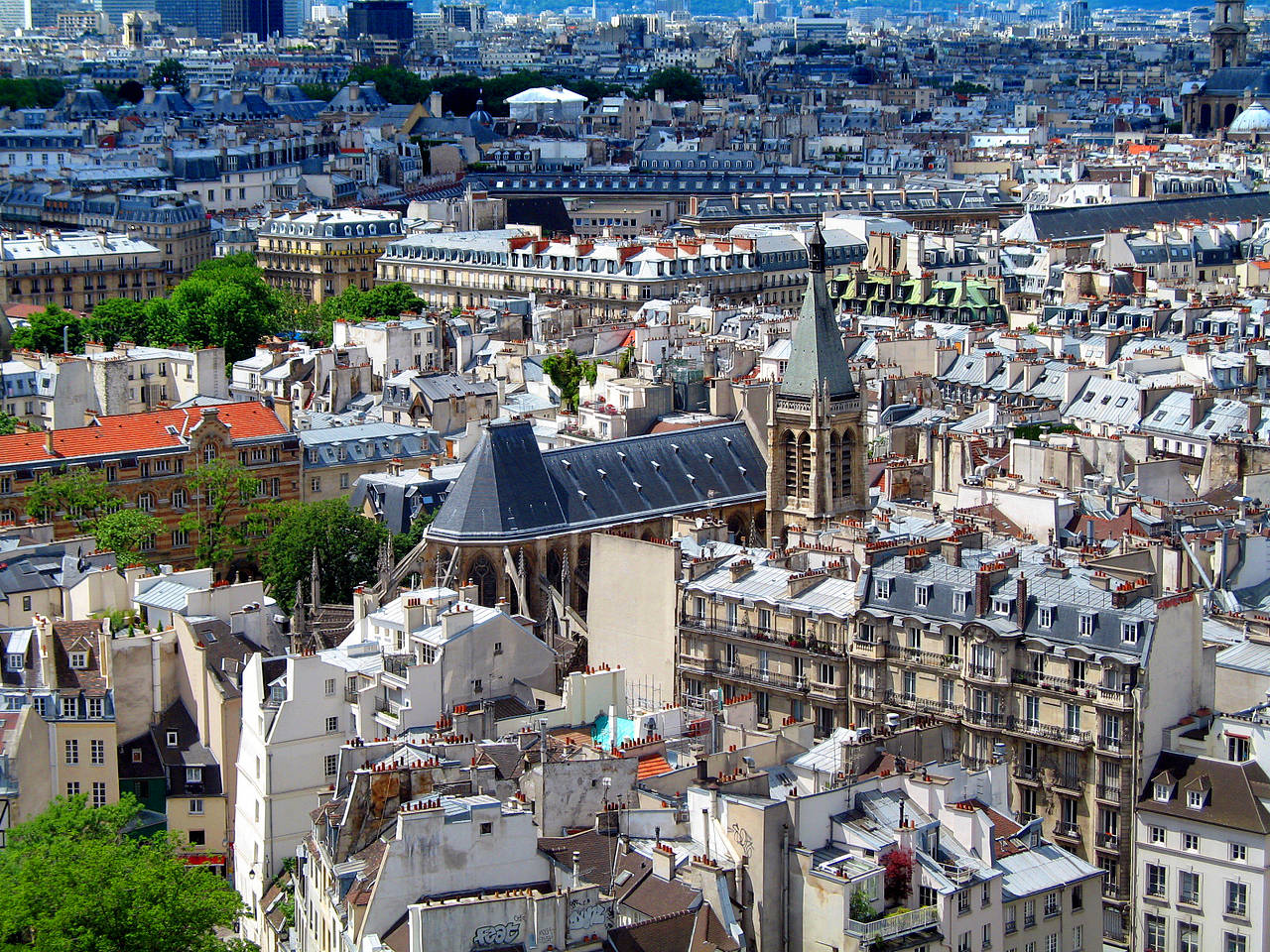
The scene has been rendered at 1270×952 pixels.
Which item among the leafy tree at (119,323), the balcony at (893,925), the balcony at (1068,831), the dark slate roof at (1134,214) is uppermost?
the dark slate roof at (1134,214)

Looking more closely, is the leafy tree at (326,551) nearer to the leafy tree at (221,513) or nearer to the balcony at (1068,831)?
the leafy tree at (221,513)

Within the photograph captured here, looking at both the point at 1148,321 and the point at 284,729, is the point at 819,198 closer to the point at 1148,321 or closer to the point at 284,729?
the point at 1148,321

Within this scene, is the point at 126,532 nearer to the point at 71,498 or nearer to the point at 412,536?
the point at 71,498

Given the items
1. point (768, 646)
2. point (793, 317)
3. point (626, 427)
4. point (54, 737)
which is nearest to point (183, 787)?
point (54, 737)

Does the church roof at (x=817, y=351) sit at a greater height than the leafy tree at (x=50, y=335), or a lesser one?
greater

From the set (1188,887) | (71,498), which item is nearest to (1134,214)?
(71,498)

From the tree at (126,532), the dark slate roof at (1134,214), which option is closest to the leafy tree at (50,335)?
the tree at (126,532)
